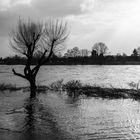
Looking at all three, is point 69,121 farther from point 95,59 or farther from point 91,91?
point 95,59

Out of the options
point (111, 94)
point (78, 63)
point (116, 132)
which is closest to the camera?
point (116, 132)

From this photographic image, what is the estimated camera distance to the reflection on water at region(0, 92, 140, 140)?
10.1 m

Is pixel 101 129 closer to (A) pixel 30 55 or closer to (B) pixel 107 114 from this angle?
(B) pixel 107 114

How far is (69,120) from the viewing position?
41.4ft

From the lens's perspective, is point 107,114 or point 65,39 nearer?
point 107,114

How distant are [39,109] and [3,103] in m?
3.79

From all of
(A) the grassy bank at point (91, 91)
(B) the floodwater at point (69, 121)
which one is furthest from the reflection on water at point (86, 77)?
(B) the floodwater at point (69, 121)

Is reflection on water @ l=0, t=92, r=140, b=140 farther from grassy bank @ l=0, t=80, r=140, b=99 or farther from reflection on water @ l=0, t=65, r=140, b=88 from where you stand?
reflection on water @ l=0, t=65, r=140, b=88

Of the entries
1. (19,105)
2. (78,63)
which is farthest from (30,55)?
(78,63)

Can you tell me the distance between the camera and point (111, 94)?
21828 mm

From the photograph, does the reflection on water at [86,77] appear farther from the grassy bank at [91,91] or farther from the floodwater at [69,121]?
the floodwater at [69,121]

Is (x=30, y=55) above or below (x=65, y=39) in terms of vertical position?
below

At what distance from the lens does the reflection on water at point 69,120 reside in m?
10.1

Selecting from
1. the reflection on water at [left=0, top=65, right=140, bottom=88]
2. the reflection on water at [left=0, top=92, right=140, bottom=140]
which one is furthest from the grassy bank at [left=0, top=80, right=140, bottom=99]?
the reflection on water at [left=0, top=65, right=140, bottom=88]
